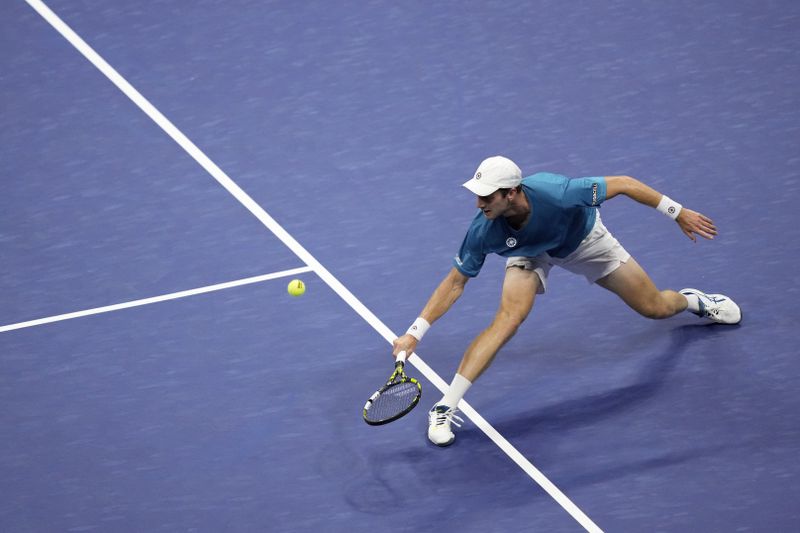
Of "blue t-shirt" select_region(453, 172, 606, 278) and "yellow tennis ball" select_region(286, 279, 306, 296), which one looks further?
"yellow tennis ball" select_region(286, 279, 306, 296)

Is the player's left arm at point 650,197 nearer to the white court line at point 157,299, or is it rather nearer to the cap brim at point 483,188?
the cap brim at point 483,188

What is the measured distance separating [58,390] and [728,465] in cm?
428

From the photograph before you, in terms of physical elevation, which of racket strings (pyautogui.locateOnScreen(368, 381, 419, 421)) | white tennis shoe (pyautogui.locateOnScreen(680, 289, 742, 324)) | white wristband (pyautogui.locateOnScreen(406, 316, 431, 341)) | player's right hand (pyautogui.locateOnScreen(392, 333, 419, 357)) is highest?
white wristband (pyautogui.locateOnScreen(406, 316, 431, 341))

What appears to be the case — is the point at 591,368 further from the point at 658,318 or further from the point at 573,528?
the point at 573,528

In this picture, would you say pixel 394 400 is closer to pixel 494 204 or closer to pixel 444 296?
pixel 444 296

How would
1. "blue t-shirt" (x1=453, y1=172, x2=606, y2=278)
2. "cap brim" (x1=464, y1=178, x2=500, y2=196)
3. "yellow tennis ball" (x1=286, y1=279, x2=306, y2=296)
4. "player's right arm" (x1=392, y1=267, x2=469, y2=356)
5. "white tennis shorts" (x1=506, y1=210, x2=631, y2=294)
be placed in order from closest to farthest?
"cap brim" (x1=464, y1=178, x2=500, y2=196) → "blue t-shirt" (x1=453, y1=172, x2=606, y2=278) → "player's right arm" (x1=392, y1=267, x2=469, y2=356) → "white tennis shorts" (x1=506, y1=210, x2=631, y2=294) → "yellow tennis ball" (x1=286, y1=279, x2=306, y2=296)

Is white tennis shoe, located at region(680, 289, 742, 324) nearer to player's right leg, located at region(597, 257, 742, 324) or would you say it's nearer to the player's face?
player's right leg, located at region(597, 257, 742, 324)

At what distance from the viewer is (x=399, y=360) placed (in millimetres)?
8117

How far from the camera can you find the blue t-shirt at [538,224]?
828 centimetres

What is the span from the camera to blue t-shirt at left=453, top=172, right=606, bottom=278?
326 inches

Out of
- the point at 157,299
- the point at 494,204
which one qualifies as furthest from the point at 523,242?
the point at 157,299

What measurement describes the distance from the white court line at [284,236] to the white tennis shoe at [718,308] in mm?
1695

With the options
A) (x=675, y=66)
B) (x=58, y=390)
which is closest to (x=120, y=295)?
(x=58, y=390)

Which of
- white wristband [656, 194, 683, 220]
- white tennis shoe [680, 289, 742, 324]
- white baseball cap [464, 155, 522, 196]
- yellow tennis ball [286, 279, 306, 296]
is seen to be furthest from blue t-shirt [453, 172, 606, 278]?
yellow tennis ball [286, 279, 306, 296]
